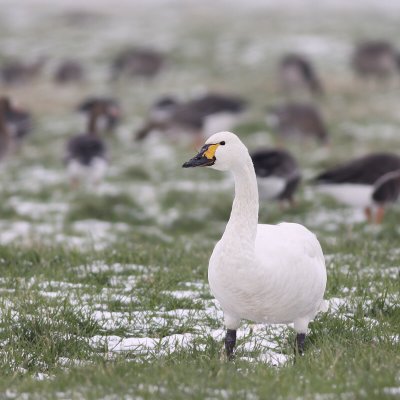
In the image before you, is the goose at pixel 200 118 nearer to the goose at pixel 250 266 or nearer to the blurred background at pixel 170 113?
the blurred background at pixel 170 113

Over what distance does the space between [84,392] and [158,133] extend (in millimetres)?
19149

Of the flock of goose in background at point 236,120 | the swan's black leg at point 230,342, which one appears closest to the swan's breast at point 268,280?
the swan's black leg at point 230,342

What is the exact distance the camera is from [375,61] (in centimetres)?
3161

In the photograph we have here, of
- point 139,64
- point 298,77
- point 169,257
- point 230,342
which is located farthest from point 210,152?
point 139,64

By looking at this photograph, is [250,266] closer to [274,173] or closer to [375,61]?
[274,173]

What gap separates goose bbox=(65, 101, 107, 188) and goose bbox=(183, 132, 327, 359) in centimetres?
1167

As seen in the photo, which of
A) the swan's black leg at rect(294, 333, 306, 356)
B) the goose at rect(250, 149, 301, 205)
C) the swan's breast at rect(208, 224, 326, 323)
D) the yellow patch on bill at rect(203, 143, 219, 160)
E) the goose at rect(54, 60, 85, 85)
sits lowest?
the goose at rect(54, 60, 85, 85)

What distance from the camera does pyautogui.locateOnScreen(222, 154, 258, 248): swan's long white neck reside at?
5.15 meters

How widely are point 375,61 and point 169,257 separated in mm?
25080

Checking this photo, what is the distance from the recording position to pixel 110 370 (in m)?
4.68

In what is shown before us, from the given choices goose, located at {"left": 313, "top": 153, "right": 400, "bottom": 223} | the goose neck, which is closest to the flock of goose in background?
goose, located at {"left": 313, "top": 153, "right": 400, "bottom": 223}

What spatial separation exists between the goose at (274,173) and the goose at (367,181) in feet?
3.11

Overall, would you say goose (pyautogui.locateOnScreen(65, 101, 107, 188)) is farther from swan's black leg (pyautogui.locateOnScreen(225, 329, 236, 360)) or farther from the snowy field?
swan's black leg (pyautogui.locateOnScreen(225, 329, 236, 360))

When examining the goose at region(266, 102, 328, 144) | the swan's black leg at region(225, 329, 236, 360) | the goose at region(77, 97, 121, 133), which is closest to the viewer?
the swan's black leg at region(225, 329, 236, 360)
